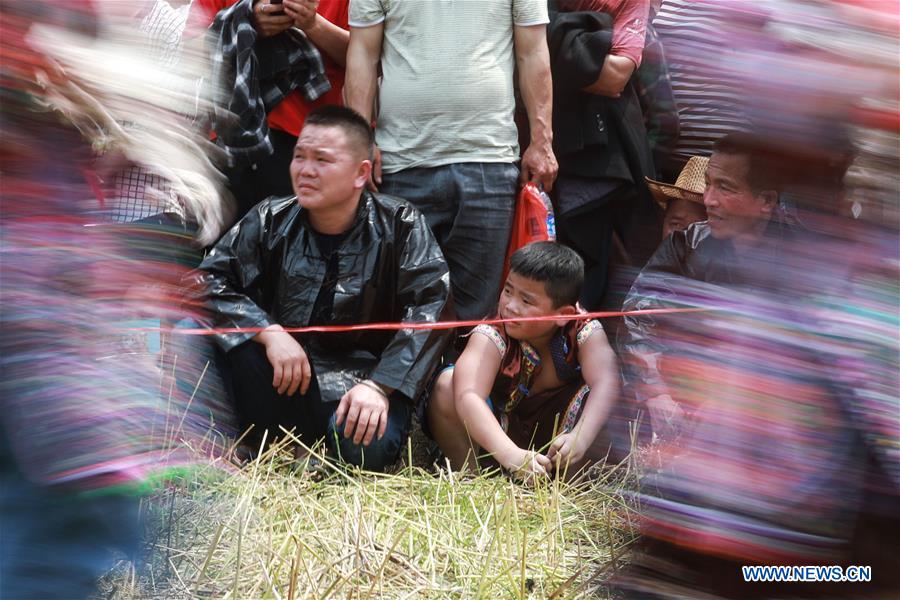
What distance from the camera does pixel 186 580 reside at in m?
1.96

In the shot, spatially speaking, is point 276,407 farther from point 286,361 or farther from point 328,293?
point 328,293

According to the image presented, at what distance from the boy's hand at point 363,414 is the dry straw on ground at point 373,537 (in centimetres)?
15

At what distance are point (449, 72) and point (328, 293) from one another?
2.59 ft

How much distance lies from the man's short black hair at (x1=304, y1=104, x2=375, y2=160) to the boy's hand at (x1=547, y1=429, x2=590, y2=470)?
3.57 ft

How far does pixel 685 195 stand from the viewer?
337 centimetres

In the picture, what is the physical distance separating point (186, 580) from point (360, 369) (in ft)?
3.79

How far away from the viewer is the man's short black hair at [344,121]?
10.1ft

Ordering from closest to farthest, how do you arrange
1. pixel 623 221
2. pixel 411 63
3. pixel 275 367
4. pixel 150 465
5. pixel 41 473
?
pixel 41 473
pixel 150 465
pixel 275 367
pixel 411 63
pixel 623 221

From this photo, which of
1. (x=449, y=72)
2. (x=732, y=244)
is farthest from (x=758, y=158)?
(x=449, y=72)

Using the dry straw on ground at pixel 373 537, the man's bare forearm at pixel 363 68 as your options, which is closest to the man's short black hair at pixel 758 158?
the dry straw on ground at pixel 373 537

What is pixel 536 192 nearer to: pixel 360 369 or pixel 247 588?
pixel 360 369

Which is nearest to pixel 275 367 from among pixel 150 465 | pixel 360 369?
pixel 360 369

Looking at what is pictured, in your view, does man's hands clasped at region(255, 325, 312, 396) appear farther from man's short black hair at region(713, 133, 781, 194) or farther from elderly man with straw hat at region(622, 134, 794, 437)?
man's short black hair at region(713, 133, 781, 194)
